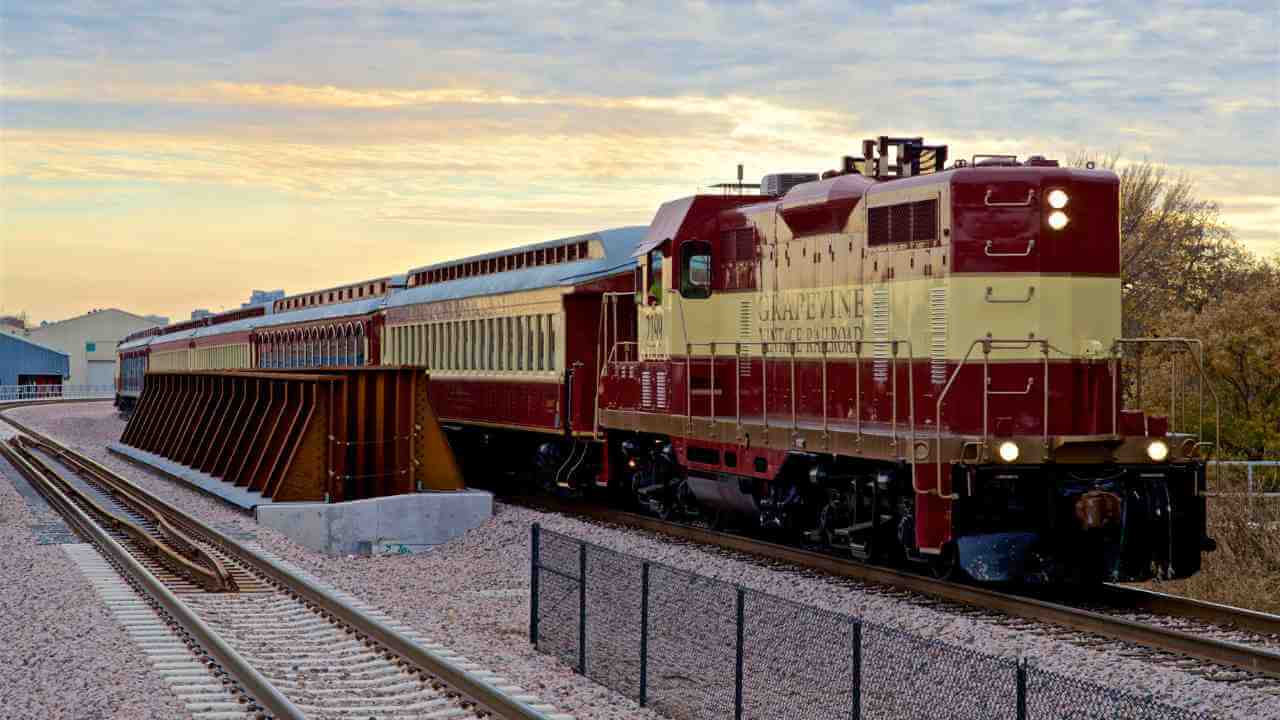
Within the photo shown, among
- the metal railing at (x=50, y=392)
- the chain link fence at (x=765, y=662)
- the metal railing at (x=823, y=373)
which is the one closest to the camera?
the chain link fence at (x=765, y=662)

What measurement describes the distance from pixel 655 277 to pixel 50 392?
306 feet

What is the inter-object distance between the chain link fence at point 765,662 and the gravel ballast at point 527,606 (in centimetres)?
36

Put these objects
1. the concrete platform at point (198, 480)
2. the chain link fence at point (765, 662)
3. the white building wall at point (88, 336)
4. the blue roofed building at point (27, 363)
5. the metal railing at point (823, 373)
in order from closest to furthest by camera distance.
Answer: the chain link fence at point (765, 662) → the metal railing at point (823, 373) → the concrete platform at point (198, 480) → the blue roofed building at point (27, 363) → the white building wall at point (88, 336)

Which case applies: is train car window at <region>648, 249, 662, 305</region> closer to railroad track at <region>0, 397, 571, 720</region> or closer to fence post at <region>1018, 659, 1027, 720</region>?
railroad track at <region>0, 397, 571, 720</region>

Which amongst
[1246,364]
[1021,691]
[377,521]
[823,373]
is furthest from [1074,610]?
[1246,364]

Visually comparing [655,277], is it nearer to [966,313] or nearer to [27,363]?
[966,313]

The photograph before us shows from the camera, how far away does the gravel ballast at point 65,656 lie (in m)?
9.55

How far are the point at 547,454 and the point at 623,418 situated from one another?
13.6 feet

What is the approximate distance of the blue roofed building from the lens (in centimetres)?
10219

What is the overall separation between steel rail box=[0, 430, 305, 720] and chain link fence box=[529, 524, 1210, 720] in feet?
7.86

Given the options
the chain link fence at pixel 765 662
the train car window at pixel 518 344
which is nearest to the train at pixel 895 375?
the train car window at pixel 518 344

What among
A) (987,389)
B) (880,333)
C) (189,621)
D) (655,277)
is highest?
(655,277)

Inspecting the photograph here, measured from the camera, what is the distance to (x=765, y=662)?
10.8m

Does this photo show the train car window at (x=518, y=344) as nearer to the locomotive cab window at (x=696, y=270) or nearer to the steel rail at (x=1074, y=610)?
the locomotive cab window at (x=696, y=270)
